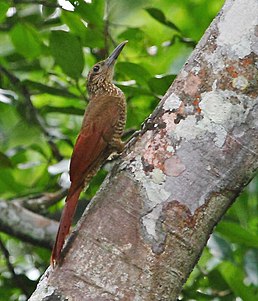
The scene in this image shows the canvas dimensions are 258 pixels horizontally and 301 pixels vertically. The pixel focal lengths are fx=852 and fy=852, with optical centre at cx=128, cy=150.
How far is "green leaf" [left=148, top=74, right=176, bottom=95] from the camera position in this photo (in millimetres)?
3392

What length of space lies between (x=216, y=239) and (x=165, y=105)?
1194 mm

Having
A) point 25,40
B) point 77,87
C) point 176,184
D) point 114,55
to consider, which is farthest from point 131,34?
point 176,184

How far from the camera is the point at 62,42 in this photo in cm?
355

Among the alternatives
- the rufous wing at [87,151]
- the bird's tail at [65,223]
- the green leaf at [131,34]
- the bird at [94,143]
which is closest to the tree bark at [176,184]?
the bird's tail at [65,223]

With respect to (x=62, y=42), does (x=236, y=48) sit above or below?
above

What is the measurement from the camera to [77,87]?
3.73 meters

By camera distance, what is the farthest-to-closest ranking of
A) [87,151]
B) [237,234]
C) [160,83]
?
[160,83]
[237,234]
[87,151]

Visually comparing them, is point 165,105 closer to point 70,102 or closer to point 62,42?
point 62,42

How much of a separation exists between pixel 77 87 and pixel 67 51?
22 centimetres

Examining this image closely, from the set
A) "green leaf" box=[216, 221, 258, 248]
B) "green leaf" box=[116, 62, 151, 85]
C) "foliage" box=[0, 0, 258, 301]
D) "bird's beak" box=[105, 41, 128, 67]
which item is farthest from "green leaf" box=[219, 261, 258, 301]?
"bird's beak" box=[105, 41, 128, 67]

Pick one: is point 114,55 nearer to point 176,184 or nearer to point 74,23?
point 74,23

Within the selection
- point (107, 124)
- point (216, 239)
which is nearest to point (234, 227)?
point (216, 239)

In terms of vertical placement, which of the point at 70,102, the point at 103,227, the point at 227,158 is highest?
the point at 227,158

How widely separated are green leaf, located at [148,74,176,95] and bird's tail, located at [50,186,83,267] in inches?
29.1
